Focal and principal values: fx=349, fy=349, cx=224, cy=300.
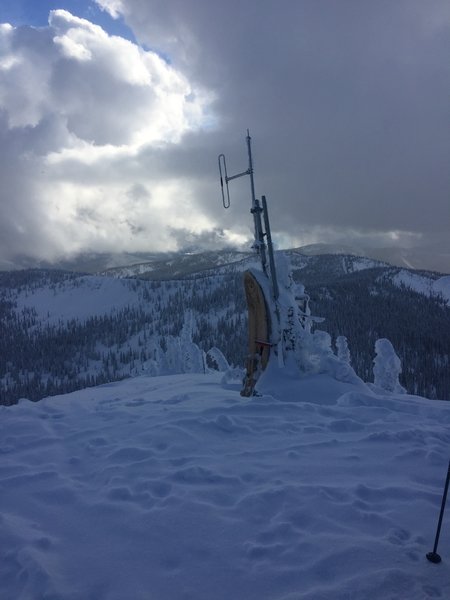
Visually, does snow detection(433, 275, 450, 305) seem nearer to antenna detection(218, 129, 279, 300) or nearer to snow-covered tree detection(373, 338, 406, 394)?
antenna detection(218, 129, 279, 300)

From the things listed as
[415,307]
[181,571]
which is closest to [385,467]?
[181,571]

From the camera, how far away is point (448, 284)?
17.8 ft

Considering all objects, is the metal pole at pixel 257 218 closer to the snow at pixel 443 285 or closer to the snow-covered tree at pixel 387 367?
the snow at pixel 443 285

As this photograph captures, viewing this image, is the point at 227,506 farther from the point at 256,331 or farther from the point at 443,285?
the point at 256,331

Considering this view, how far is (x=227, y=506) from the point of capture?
439 cm

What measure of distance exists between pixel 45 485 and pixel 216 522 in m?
2.74

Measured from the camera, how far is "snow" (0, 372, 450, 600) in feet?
10.4

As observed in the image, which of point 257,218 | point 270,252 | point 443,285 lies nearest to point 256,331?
point 270,252

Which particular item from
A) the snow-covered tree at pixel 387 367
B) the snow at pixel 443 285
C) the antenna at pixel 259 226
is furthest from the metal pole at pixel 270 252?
the snow-covered tree at pixel 387 367

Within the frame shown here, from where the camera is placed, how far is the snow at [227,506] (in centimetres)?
318

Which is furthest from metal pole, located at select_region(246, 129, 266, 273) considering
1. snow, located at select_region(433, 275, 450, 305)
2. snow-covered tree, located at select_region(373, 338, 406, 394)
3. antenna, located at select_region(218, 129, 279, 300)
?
snow-covered tree, located at select_region(373, 338, 406, 394)

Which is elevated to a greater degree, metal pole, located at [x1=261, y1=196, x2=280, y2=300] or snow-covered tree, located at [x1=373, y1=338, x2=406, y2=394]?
metal pole, located at [x1=261, y1=196, x2=280, y2=300]

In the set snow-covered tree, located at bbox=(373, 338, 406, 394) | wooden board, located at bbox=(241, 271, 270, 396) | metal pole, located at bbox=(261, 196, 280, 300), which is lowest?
snow-covered tree, located at bbox=(373, 338, 406, 394)

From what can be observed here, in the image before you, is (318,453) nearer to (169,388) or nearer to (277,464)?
(277,464)
